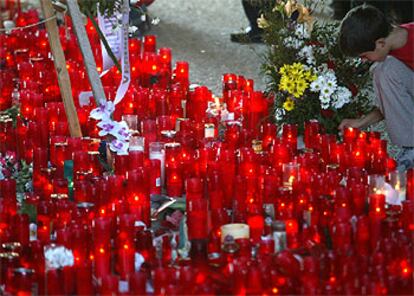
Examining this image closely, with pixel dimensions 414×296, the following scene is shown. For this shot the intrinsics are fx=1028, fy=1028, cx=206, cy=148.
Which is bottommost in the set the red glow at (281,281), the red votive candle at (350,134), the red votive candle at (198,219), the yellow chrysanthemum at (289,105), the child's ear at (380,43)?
the red glow at (281,281)

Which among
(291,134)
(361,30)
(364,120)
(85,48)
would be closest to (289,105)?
(291,134)

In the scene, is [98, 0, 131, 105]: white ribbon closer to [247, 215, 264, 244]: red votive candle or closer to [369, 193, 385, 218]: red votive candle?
[247, 215, 264, 244]: red votive candle

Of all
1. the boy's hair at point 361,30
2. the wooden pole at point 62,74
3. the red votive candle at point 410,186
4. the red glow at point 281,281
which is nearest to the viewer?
the red glow at point 281,281

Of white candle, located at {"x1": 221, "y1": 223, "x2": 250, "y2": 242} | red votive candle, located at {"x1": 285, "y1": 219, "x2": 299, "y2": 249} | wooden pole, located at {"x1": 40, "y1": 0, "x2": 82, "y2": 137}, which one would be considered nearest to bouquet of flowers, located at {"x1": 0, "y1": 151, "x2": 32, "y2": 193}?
wooden pole, located at {"x1": 40, "y1": 0, "x2": 82, "y2": 137}

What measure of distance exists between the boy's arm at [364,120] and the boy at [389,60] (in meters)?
0.07

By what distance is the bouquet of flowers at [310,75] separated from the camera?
5938mm

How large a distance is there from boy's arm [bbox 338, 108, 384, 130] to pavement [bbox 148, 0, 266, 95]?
2202 millimetres

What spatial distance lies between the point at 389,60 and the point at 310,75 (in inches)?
28.1

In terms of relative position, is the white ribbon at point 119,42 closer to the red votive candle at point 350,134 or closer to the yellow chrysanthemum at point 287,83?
the yellow chrysanthemum at point 287,83

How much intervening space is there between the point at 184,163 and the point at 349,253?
144 centimetres

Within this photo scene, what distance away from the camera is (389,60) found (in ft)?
17.6

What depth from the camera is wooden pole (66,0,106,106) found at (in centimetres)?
554

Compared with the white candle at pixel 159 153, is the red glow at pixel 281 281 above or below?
below

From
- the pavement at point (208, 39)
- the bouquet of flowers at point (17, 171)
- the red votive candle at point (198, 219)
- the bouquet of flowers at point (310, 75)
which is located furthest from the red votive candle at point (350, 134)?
the pavement at point (208, 39)
